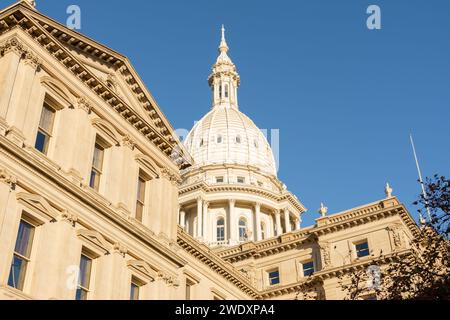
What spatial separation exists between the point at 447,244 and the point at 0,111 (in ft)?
59.2

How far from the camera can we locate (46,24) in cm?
2650

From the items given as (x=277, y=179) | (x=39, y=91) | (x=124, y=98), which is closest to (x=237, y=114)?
(x=277, y=179)

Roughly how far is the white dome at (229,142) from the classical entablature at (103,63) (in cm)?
5815

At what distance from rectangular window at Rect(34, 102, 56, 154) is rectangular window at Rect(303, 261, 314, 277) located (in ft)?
92.9

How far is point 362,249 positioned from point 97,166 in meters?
25.6

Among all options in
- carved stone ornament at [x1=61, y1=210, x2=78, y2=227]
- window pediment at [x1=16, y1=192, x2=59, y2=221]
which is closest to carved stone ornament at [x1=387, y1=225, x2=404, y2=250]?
carved stone ornament at [x1=61, y1=210, x2=78, y2=227]

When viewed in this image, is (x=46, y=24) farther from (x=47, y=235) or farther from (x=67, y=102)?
(x=47, y=235)

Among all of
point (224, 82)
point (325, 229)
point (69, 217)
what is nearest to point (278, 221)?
point (325, 229)

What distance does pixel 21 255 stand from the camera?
21844 mm

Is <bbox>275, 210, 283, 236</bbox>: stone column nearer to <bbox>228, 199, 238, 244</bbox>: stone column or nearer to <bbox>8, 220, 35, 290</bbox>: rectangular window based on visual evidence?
<bbox>228, 199, 238, 244</bbox>: stone column

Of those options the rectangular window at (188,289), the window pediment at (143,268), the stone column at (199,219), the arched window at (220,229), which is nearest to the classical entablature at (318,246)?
the rectangular window at (188,289)

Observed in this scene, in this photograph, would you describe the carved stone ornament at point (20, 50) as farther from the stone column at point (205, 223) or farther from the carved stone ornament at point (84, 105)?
the stone column at point (205, 223)

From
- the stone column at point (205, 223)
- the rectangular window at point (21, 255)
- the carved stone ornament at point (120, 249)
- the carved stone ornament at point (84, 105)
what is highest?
the stone column at point (205, 223)

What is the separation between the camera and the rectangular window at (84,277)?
24.5 metres
